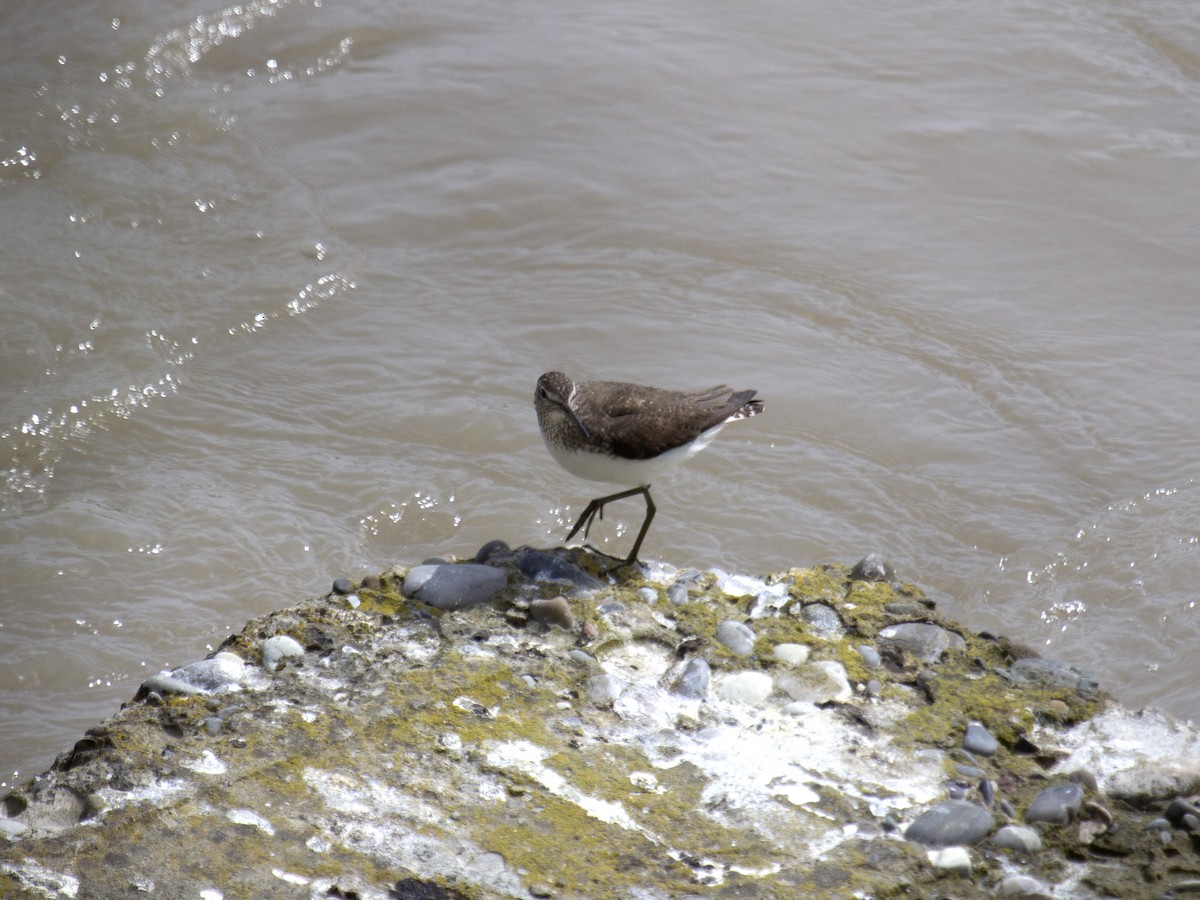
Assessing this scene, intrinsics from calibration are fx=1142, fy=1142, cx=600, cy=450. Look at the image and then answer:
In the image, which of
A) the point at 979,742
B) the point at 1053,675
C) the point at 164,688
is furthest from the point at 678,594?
the point at 164,688

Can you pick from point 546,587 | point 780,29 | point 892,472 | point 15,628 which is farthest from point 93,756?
point 780,29

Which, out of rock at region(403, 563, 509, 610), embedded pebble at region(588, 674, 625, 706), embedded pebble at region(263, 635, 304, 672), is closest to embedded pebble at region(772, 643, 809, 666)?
embedded pebble at region(588, 674, 625, 706)

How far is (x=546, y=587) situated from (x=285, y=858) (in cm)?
142

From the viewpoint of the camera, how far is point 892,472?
6656 millimetres

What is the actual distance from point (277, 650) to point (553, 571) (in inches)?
38.6

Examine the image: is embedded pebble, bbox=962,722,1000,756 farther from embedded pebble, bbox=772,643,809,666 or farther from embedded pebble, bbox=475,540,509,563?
embedded pebble, bbox=475,540,509,563

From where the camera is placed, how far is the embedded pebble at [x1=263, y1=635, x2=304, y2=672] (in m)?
3.39

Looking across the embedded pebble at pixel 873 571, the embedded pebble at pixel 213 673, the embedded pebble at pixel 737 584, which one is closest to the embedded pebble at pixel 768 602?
the embedded pebble at pixel 737 584

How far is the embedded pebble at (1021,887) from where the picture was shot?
276 cm

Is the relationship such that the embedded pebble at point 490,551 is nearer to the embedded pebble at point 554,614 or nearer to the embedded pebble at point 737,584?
the embedded pebble at point 554,614

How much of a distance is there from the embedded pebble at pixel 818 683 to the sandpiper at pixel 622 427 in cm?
85

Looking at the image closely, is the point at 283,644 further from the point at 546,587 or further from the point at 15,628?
the point at 15,628

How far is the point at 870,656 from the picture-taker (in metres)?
3.63

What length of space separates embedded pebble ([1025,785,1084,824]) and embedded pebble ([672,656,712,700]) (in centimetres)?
95
